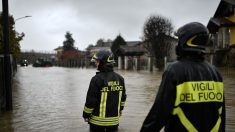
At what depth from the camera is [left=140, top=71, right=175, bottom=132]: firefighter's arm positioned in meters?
3.28

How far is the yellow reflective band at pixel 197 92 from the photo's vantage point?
3336 millimetres

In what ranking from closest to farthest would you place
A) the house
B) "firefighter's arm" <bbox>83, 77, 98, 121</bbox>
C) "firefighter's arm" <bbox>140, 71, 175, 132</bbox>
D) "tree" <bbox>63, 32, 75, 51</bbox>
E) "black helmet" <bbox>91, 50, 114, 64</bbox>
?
"firefighter's arm" <bbox>140, 71, 175, 132</bbox> < "firefighter's arm" <bbox>83, 77, 98, 121</bbox> < "black helmet" <bbox>91, 50, 114, 64</bbox> < the house < "tree" <bbox>63, 32, 75, 51</bbox>

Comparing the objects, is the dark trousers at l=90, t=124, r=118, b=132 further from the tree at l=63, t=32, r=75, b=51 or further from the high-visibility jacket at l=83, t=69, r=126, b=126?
the tree at l=63, t=32, r=75, b=51

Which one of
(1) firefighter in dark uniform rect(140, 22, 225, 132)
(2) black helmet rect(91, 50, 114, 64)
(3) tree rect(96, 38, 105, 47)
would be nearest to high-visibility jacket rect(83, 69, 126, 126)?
(2) black helmet rect(91, 50, 114, 64)

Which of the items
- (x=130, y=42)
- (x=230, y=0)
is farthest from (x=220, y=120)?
(x=130, y=42)

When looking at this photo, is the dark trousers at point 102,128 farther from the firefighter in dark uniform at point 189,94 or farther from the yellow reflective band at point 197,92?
the yellow reflective band at point 197,92

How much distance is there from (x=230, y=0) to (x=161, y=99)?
135 feet

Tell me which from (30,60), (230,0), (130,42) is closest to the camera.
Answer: (230,0)

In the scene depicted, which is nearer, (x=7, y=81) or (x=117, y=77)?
(x=117, y=77)

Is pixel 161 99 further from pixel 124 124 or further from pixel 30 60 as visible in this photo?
pixel 30 60

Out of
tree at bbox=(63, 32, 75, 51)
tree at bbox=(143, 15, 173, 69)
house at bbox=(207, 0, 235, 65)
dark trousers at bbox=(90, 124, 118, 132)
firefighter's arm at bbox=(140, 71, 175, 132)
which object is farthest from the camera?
tree at bbox=(63, 32, 75, 51)

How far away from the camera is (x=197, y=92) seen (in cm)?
338

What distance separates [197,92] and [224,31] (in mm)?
44630

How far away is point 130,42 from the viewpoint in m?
128
